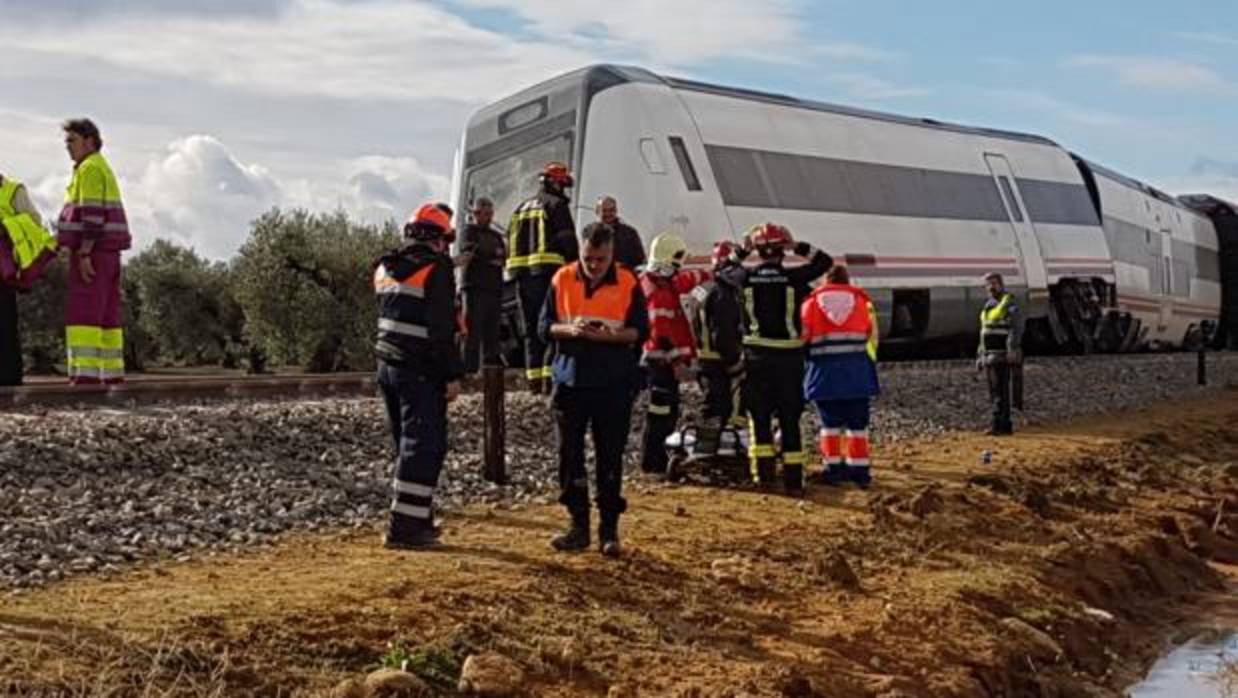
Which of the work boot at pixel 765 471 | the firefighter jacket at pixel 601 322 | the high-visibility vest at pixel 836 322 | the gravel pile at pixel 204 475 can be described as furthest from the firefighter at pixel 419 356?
the high-visibility vest at pixel 836 322

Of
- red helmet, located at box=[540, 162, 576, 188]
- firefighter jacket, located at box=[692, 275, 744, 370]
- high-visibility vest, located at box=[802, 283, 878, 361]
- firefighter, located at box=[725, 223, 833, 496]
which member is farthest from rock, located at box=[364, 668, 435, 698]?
red helmet, located at box=[540, 162, 576, 188]

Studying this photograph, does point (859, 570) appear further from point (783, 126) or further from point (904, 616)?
point (783, 126)

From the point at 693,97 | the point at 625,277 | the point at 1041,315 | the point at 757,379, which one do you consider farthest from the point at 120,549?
the point at 1041,315

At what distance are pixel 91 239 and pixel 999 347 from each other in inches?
359

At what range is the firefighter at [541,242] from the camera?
12469 millimetres

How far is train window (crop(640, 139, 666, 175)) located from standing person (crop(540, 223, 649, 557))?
8252 millimetres

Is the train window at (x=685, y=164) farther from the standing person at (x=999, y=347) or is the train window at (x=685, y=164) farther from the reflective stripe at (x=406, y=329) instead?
the reflective stripe at (x=406, y=329)

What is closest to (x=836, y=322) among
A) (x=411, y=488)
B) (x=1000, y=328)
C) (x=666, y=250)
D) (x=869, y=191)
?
(x=666, y=250)

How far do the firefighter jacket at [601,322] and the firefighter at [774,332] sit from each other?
8.75 feet

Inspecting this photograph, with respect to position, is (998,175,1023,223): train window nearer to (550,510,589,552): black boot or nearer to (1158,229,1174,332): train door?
(1158,229,1174,332): train door

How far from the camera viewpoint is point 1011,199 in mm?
23766

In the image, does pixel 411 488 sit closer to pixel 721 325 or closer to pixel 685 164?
pixel 721 325

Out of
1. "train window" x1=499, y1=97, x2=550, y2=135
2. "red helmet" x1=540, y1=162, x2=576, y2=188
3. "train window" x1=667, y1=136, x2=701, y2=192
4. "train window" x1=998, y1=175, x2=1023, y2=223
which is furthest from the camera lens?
"train window" x1=998, y1=175, x2=1023, y2=223

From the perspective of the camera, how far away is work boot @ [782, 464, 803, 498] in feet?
34.7
